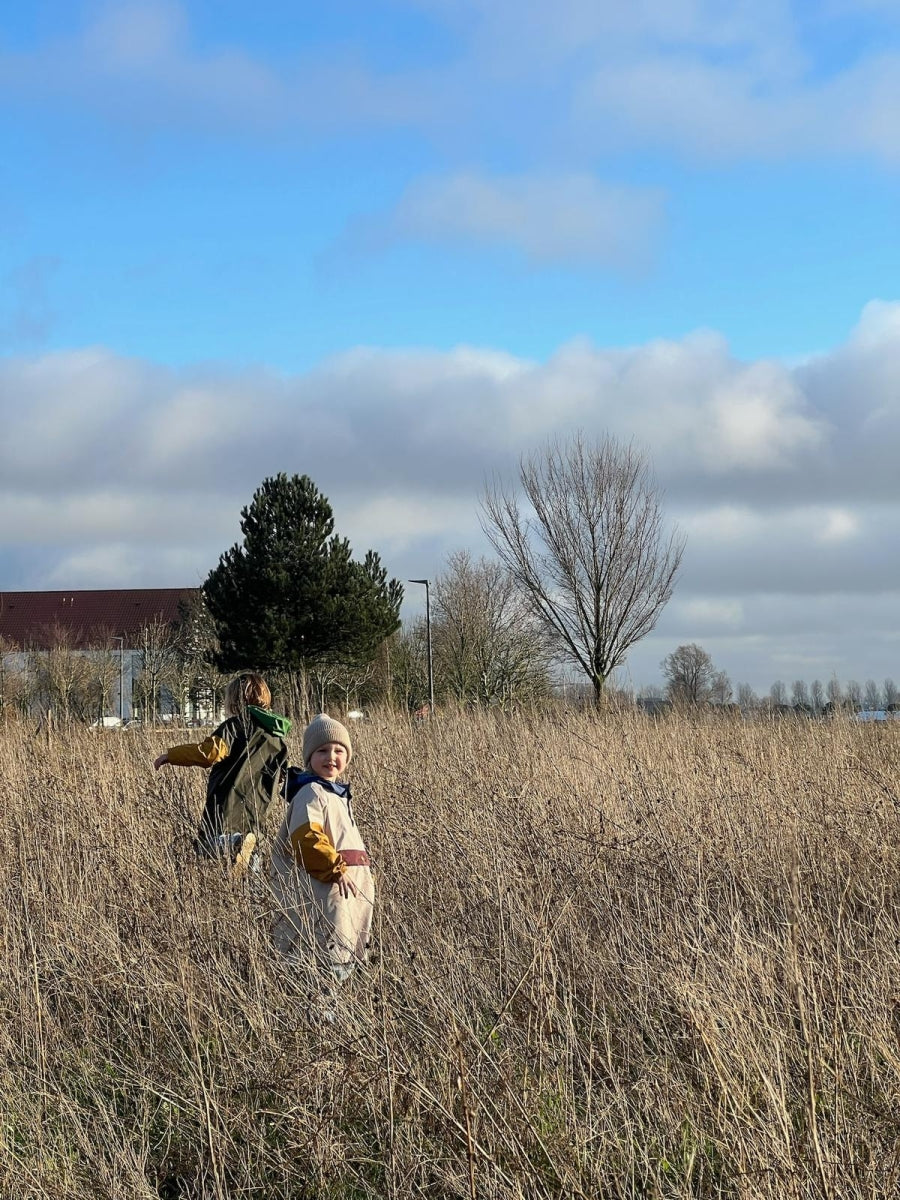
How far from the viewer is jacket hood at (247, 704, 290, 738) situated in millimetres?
5176

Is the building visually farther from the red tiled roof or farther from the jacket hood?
the jacket hood

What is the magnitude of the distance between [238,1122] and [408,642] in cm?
3798

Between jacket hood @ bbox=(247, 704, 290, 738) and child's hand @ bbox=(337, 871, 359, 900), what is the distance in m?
1.30

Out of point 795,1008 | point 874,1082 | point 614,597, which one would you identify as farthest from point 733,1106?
point 614,597

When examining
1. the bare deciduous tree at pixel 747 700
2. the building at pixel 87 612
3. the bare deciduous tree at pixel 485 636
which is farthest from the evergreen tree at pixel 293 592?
the building at pixel 87 612

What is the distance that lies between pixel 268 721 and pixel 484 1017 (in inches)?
77.9

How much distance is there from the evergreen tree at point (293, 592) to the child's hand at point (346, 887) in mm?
26210

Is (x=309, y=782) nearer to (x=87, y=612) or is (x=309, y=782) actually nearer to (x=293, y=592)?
(x=293, y=592)

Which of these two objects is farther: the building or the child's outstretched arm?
the building

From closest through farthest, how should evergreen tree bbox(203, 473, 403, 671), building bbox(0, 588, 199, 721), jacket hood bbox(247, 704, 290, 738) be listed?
jacket hood bbox(247, 704, 290, 738)
evergreen tree bbox(203, 473, 403, 671)
building bbox(0, 588, 199, 721)

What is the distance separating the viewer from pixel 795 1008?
3.40 meters

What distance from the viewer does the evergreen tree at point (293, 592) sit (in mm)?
30542

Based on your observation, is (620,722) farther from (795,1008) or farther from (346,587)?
(346,587)

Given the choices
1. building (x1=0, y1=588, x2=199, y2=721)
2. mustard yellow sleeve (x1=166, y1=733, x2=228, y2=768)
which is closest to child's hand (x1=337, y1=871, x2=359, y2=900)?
mustard yellow sleeve (x1=166, y1=733, x2=228, y2=768)
